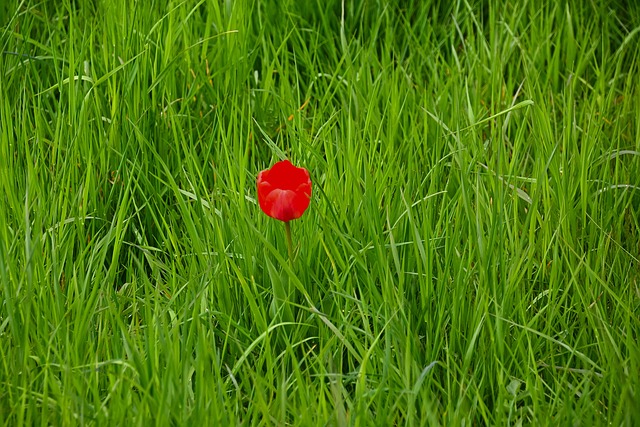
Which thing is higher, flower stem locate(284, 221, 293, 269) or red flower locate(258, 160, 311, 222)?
red flower locate(258, 160, 311, 222)

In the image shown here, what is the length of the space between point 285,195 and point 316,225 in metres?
0.25

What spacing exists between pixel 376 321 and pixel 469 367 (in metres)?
0.20

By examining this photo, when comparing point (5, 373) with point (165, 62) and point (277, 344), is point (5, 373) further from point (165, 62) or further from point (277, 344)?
point (165, 62)

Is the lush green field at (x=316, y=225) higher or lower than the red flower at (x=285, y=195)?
lower

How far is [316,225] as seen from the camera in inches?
73.6

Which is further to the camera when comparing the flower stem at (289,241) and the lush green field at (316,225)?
the flower stem at (289,241)

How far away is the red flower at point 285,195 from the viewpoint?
64.6 inches

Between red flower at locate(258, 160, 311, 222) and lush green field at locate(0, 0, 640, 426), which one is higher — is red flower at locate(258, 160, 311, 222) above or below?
above

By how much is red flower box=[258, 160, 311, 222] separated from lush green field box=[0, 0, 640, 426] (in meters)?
0.07

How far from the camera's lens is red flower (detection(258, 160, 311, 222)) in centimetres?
164

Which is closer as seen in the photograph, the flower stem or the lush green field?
the lush green field

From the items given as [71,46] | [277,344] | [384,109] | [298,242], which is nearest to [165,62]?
[71,46]

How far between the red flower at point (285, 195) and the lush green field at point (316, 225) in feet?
0.22

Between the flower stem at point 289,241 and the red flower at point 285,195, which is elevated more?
the red flower at point 285,195
